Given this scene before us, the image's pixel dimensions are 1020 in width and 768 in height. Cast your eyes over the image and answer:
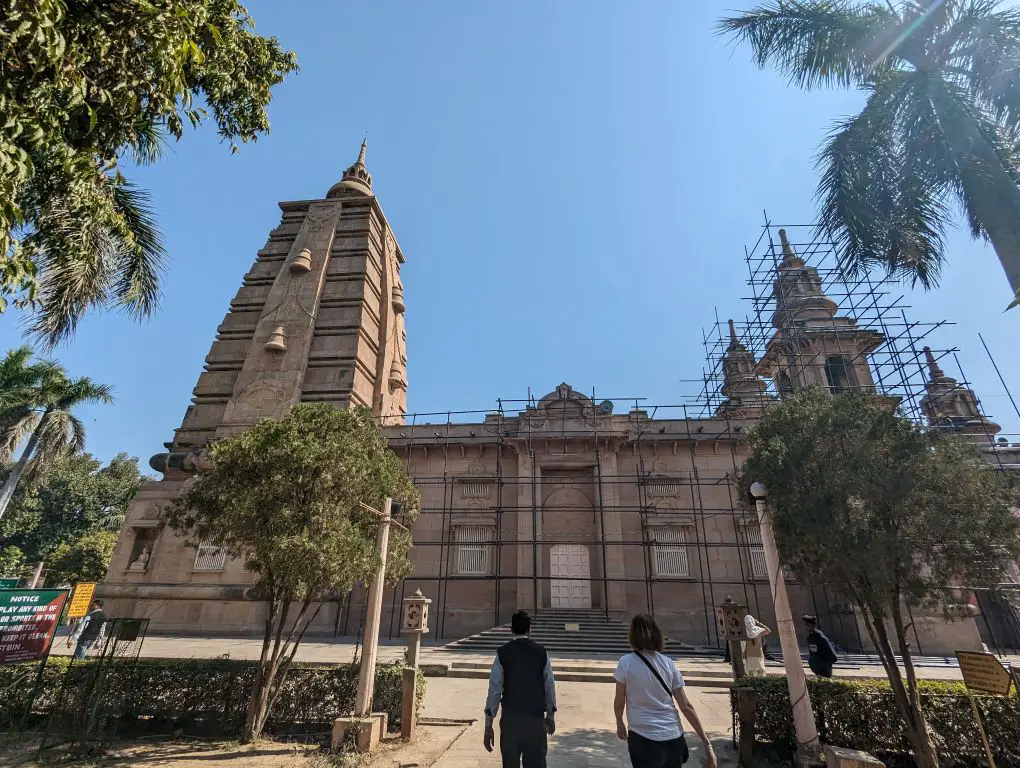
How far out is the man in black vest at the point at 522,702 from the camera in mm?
4227

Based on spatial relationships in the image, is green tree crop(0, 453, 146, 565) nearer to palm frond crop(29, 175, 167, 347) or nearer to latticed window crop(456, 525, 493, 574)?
latticed window crop(456, 525, 493, 574)

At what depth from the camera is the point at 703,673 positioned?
12430 millimetres

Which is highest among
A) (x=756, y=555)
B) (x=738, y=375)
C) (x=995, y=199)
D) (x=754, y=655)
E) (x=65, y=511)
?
(x=738, y=375)

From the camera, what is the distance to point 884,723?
6.82 m

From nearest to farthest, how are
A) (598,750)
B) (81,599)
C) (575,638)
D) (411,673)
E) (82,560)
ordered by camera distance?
(598,750)
(411,673)
(81,599)
(575,638)
(82,560)

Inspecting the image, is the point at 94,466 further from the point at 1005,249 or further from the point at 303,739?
the point at 1005,249

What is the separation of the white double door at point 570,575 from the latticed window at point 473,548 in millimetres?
2697

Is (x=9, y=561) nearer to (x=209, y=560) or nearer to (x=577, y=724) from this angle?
(x=209, y=560)

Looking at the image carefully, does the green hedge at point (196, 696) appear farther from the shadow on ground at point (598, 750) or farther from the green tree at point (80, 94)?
the green tree at point (80, 94)

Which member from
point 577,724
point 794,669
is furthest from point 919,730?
point 577,724

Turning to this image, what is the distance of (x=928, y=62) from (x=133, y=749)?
693 inches

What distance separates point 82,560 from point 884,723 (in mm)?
44284

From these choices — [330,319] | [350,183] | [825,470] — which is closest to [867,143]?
[825,470]

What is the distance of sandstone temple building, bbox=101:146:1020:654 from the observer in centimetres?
1914
